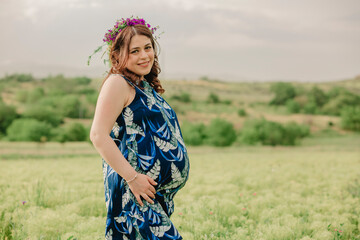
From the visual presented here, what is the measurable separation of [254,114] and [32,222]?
297 ft

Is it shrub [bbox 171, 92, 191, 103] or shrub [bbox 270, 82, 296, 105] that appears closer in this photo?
shrub [bbox 171, 92, 191, 103]

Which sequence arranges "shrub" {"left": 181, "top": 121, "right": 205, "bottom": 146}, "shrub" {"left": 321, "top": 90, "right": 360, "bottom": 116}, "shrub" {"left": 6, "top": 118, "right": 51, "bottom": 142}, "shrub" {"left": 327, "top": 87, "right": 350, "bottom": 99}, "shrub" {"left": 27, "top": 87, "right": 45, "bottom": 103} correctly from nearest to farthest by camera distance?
"shrub" {"left": 6, "top": 118, "right": 51, "bottom": 142}
"shrub" {"left": 181, "top": 121, "right": 205, "bottom": 146}
"shrub" {"left": 321, "top": 90, "right": 360, "bottom": 116}
"shrub" {"left": 27, "top": 87, "right": 45, "bottom": 103}
"shrub" {"left": 327, "top": 87, "right": 350, "bottom": 99}

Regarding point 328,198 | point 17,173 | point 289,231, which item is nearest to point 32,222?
point 289,231

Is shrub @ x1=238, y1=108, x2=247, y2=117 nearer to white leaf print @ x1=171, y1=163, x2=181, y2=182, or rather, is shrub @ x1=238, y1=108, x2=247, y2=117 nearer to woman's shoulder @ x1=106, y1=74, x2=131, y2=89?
white leaf print @ x1=171, y1=163, x2=181, y2=182

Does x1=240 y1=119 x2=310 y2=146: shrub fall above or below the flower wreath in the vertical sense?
below

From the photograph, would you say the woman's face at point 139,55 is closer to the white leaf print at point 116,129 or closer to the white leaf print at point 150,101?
the white leaf print at point 150,101

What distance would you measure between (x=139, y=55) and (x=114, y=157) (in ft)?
2.68

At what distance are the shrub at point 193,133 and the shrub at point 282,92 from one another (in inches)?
1719

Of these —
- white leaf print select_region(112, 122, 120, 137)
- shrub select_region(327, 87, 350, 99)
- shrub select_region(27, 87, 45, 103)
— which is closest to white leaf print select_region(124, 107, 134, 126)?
white leaf print select_region(112, 122, 120, 137)

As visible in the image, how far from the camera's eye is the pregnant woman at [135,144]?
7.66ft

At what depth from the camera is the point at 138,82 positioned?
2.56 metres

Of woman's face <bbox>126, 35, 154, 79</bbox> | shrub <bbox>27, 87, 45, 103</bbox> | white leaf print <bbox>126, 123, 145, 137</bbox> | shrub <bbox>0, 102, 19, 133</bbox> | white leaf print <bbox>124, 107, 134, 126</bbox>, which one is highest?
woman's face <bbox>126, 35, 154, 79</bbox>

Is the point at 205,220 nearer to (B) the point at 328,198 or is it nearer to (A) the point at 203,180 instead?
(B) the point at 328,198

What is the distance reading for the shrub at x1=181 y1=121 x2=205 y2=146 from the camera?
59.4 metres
